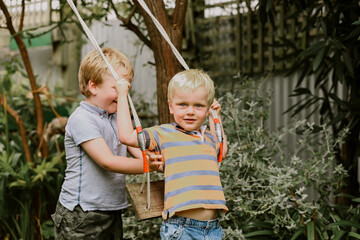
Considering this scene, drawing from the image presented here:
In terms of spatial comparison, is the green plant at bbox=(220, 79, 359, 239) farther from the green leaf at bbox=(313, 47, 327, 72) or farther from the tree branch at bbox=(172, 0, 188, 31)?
the tree branch at bbox=(172, 0, 188, 31)

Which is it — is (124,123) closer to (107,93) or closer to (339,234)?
(107,93)

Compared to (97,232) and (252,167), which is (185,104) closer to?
(97,232)

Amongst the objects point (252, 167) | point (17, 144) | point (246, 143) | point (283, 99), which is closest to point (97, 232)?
point (252, 167)

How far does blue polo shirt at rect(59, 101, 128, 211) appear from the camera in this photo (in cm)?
194

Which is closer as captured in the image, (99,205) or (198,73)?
(198,73)

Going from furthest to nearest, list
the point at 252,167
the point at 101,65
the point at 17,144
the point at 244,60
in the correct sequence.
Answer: the point at 244,60 < the point at 17,144 < the point at 252,167 < the point at 101,65

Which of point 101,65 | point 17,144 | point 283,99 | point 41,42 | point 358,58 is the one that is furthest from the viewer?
point 41,42

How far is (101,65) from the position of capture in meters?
1.94

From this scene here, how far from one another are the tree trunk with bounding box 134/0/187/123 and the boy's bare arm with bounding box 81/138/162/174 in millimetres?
869

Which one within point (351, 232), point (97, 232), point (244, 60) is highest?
point (244, 60)

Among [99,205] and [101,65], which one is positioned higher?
[101,65]

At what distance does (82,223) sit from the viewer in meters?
1.95

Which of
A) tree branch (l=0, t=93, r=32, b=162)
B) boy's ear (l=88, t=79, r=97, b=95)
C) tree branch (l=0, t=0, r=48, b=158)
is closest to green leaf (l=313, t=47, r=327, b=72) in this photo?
boy's ear (l=88, t=79, r=97, b=95)

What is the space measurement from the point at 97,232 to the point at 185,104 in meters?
0.71
